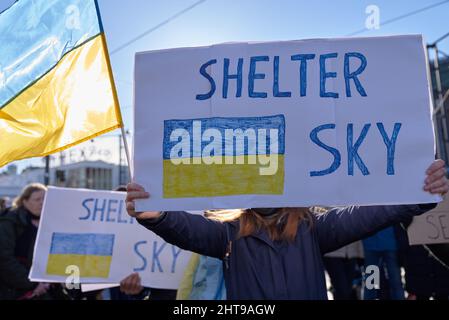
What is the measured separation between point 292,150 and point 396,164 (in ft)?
1.46

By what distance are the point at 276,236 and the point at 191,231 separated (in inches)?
14.6

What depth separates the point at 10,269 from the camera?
395 cm

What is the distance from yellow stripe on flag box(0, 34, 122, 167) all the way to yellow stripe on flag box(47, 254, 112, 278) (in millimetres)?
1604

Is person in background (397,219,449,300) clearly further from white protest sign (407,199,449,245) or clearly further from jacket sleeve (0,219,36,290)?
jacket sleeve (0,219,36,290)

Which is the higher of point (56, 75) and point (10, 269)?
point (56, 75)

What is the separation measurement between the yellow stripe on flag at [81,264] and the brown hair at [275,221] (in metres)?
1.94

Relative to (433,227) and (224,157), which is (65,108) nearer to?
(224,157)

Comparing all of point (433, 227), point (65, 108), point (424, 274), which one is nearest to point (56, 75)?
point (65, 108)

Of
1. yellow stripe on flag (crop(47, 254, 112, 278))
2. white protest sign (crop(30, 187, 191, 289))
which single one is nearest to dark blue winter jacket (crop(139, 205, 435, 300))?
white protest sign (crop(30, 187, 191, 289))

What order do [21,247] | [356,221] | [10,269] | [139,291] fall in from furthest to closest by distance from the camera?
1. [21,247]
2. [10,269]
3. [139,291]
4. [356,221]

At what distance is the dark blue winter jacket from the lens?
199 cm

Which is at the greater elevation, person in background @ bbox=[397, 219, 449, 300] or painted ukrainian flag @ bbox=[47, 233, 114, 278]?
painted ukrainian flag @ bbox=[47, 233, 114, 278]

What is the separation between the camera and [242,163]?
207 cm

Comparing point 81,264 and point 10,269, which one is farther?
point 10,269
